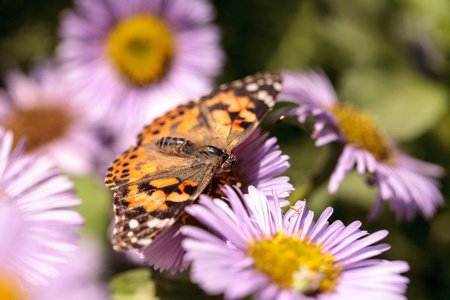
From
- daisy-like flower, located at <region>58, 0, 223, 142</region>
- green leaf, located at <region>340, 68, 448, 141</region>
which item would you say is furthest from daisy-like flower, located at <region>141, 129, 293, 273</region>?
daisy-like flower, located at <region>58, 0, 223, 142</region>

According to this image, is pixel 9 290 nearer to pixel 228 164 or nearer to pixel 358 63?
pixel 228 164

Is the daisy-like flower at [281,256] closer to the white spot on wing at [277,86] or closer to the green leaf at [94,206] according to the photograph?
the white spot on wing at [277,86]

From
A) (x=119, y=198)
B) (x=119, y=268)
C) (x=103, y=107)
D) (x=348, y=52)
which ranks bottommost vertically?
(x=119, y=268)

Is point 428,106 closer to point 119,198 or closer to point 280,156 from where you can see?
point 280,156

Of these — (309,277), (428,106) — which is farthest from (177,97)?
(309,277)

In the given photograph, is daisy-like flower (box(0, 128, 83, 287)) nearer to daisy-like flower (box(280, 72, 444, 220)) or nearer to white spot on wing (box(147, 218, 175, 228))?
white spot on wing (box(147, 218, 175, 228))

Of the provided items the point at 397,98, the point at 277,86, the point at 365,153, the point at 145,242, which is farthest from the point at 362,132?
the point at 145,242
